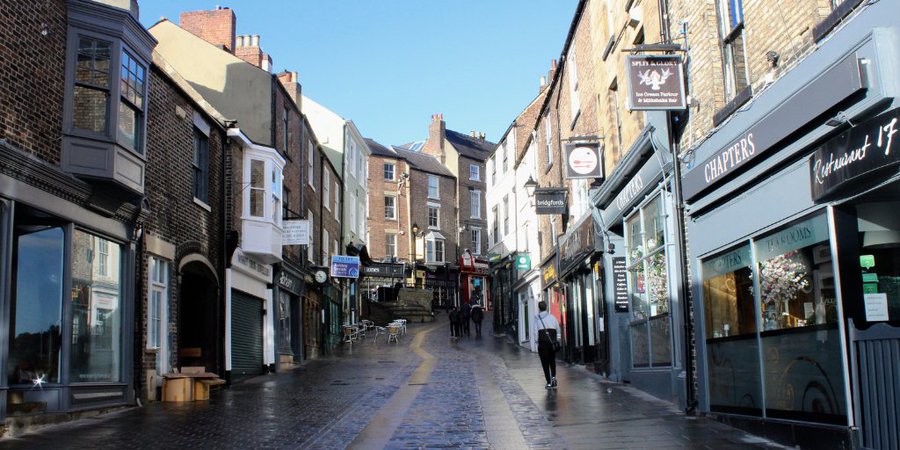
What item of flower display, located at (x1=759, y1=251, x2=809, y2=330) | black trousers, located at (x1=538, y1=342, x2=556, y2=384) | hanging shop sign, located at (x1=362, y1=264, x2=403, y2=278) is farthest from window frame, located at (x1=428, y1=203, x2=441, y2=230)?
flower display, located at (x1=759, y1=251, x2=809, y2=330)

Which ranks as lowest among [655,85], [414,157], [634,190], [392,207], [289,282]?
[289,282]

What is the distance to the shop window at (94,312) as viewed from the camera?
12188mm

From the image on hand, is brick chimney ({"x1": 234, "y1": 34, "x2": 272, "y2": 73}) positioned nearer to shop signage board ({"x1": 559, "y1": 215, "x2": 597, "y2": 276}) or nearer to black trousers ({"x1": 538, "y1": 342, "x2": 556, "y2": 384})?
shop signage board ({"x1": 559, "y1": 215, "x2": 597, "y2": 276})

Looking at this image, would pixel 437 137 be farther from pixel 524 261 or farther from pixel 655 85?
pixel 655 85

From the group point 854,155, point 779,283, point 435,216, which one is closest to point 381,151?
point 435,216

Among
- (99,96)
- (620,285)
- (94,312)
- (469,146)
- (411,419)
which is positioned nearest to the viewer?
(411,419)

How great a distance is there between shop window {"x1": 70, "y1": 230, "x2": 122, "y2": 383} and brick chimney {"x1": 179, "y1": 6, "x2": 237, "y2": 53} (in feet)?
55.0

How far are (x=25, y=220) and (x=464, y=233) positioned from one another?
183ft

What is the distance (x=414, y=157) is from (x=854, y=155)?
2255 inches

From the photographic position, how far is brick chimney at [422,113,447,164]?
67.1 metres

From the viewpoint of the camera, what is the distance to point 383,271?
154ft

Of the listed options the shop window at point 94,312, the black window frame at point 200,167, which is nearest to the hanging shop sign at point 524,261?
the black window frame at point 200,167

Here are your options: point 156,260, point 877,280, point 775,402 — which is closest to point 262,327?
point 156,260

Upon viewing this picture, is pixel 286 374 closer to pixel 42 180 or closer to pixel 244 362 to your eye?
pixel 244 362
